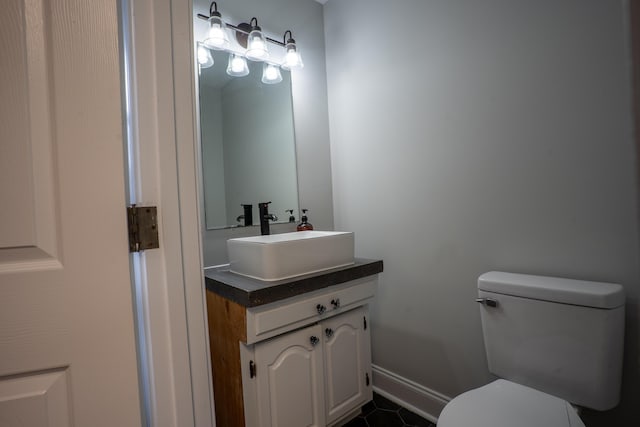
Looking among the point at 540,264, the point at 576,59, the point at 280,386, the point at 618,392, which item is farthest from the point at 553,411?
the point at 576,59

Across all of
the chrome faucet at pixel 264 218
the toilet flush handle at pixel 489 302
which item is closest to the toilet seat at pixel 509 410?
the toilet flush handle at pixel 489 302

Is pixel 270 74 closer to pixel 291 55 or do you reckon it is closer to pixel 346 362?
pixel 291 55

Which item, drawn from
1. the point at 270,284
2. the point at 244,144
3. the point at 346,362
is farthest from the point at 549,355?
the point at 244,144

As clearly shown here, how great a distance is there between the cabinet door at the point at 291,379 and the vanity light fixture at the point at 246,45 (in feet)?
4.49

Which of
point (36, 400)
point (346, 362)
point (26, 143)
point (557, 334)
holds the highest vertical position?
point (26, 143)

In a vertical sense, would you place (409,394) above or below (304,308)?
below

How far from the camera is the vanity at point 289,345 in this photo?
114cm

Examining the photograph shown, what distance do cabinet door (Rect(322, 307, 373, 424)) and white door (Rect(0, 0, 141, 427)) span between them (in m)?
0.88

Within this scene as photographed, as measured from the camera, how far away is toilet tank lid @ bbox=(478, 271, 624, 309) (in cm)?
101

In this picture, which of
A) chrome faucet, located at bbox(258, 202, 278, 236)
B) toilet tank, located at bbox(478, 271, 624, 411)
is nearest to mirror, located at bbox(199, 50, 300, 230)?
chrome faucet, located at bbox(258, 202, 278, 236)

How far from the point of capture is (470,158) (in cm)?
145

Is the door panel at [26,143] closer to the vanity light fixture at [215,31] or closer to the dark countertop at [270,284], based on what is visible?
the dark countertop at [270,284]

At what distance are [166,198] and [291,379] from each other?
0.90m

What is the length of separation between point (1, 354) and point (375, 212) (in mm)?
1581
